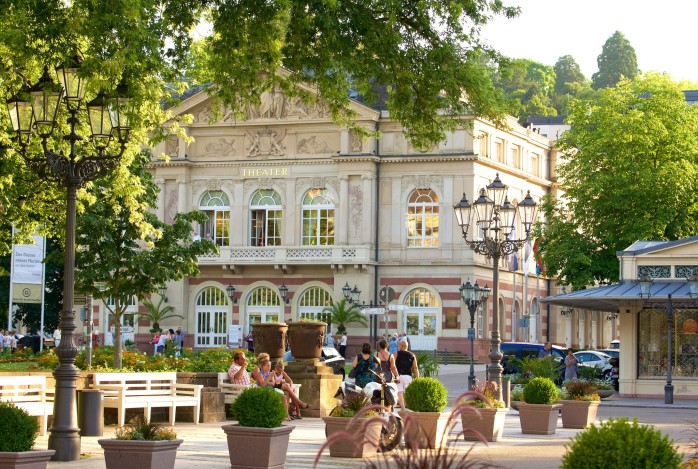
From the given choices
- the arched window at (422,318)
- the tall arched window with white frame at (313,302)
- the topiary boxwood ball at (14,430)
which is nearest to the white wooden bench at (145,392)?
the topiary boxwood ball at (14,430)

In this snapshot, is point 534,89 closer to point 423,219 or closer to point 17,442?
point 423,219

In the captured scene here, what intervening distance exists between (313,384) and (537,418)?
592 cm

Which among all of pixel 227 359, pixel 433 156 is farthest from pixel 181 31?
pixel 433 156

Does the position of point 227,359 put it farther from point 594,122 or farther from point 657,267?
point 594,122

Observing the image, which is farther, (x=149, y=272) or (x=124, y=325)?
(x=124, y=325)

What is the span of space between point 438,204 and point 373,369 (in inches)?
1961

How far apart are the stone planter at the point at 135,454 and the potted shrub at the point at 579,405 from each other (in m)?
12.4

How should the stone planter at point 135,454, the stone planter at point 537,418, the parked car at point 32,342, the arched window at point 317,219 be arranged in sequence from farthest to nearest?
the arched window at point 317,219 → the parked car at point 32,342 → the stone planter at point 537,418 → the stone planter at point 135,454

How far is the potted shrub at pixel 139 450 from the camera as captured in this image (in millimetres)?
14648

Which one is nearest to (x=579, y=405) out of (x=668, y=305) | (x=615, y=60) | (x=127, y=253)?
(x=668, y=305)

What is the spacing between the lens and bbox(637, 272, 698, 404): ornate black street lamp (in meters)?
39.2

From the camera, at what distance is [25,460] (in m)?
13.3

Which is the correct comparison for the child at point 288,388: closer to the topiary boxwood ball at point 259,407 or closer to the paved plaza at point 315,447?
the paved plaza at point 315,447

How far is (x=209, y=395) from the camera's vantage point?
1022 inches
